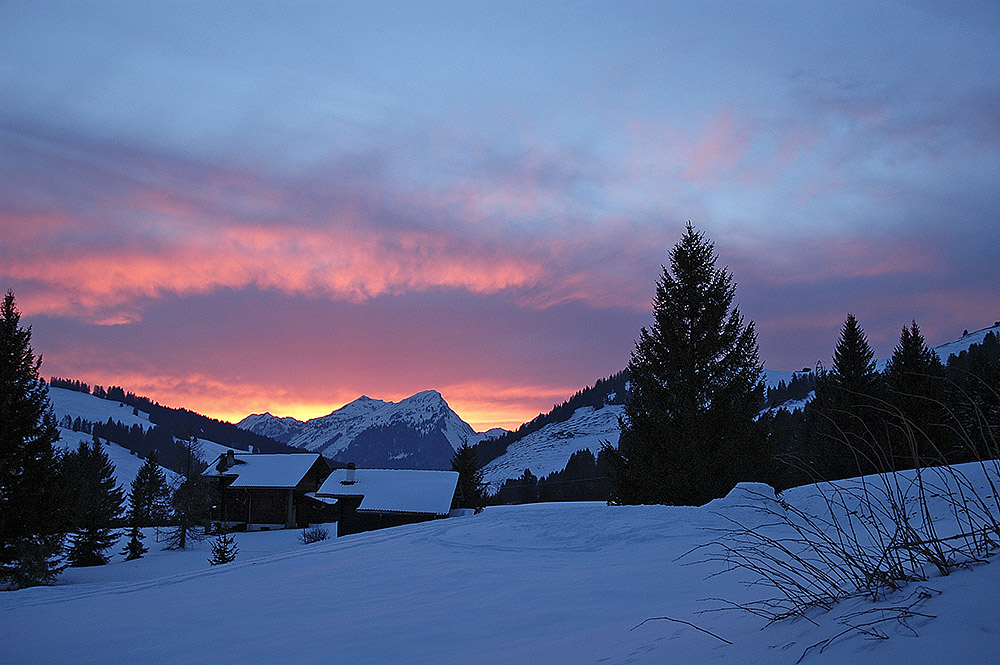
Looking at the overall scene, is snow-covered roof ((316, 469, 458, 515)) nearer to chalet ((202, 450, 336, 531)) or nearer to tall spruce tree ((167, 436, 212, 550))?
Answer: chalet ((202, 450, 336, 531))

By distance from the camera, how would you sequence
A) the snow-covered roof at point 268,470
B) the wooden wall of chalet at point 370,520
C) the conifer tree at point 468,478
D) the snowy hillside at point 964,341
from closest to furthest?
the wooden wall of chalet at point 370,520 → the conifer tree at point 468,478 → the snow-covered roof at point 268,470 → the snowy hillside at point 964,341

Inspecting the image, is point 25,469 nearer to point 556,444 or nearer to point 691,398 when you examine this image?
point 691,398

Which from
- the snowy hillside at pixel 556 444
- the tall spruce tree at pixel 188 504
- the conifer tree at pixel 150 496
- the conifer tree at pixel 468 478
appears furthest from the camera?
the snowy hillside at pixel 556 444

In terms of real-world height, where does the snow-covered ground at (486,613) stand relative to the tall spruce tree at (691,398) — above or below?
below

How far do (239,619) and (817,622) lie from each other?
16.1 ft

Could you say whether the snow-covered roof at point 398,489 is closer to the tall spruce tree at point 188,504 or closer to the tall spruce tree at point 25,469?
the tall spruce tree at point 188,504

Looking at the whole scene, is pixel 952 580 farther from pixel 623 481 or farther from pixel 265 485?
pixel 265 485

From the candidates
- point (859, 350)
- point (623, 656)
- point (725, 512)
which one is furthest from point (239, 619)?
point (859, 350)

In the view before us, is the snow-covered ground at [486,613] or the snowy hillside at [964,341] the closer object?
the snow-covered ground at [486,613]

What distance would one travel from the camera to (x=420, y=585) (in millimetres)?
6461

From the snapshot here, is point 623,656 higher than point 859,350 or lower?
lower

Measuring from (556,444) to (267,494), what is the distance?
402 feet

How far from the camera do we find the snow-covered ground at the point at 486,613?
2562 mm

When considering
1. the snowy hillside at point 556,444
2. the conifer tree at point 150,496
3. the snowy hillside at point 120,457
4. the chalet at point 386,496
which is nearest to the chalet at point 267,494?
the conifer tree at point 150,496
